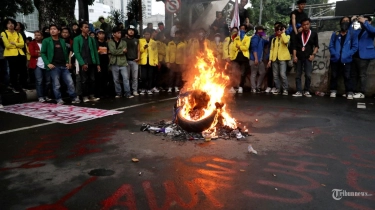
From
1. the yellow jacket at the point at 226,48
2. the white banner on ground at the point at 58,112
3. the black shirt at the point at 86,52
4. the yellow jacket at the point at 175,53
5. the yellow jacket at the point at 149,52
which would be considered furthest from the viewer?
the yellow jacket at the point at 175,53

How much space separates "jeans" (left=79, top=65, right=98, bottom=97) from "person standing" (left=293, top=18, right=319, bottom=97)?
6.79 meters

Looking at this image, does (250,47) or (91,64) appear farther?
(250,47)

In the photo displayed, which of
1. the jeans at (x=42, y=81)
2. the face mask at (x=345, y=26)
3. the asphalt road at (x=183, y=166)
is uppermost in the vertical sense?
the face mask at (x=345, y=26)

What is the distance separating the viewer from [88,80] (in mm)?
9852

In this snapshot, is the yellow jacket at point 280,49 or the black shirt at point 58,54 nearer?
the black shirt at point 58,54

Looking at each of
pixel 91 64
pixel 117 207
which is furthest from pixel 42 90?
pixel 117 207

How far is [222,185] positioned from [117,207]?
4.13 feet

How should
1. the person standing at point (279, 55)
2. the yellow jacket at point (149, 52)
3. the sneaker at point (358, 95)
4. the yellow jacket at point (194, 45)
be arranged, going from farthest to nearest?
the yellow jacket at point (194, 45) → the yellow jacket at point (149, 52) → the person standing at point (279, 55) → the sneaker at point (358, 95)

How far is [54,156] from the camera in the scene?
4.65 metres

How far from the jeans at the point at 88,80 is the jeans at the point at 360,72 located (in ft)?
27.9

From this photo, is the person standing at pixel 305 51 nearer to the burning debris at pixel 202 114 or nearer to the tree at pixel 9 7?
the burning debris at pixel 202 114

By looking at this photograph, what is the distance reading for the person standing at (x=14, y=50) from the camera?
917 cm

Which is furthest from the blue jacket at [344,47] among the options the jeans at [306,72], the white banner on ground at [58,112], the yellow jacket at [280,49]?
the white banner on ground at [58,112]

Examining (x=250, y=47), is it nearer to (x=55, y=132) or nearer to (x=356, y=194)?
(x=55, y=132)
